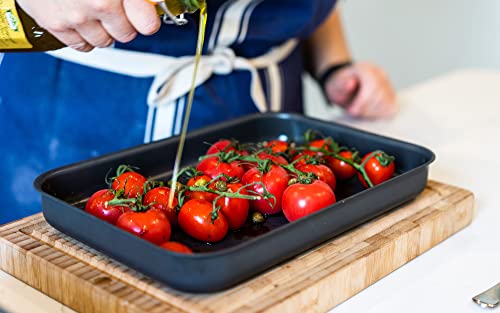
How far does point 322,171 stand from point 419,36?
203cm

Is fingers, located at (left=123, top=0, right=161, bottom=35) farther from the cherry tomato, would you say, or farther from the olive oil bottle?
the cherry tomato

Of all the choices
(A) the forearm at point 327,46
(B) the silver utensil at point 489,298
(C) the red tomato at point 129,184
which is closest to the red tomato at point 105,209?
(C) the red tomato at point 129,184

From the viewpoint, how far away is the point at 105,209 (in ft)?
2.66

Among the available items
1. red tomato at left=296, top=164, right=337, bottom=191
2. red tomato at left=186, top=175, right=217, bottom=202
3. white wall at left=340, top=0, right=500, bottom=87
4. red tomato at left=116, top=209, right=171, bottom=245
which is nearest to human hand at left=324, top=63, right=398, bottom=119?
red tomato at left=296, top=164, right=337, bottom=191

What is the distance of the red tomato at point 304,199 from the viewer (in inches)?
32.3

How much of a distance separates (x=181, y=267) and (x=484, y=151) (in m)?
0.69

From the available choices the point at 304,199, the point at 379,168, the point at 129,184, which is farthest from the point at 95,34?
the point at 379,168

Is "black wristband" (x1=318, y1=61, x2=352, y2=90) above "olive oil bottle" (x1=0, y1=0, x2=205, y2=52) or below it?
below

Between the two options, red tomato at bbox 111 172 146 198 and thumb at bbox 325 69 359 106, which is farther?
thumb at bbox 325 69 359 106

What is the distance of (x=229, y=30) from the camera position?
3.78 ft

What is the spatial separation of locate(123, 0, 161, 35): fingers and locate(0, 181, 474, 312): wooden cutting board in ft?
0.82

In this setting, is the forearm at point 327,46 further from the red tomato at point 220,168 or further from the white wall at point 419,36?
the white wall at point 419,36

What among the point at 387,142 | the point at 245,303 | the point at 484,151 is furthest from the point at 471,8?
the point at 245,303

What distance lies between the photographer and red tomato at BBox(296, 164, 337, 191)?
0.91 meters
